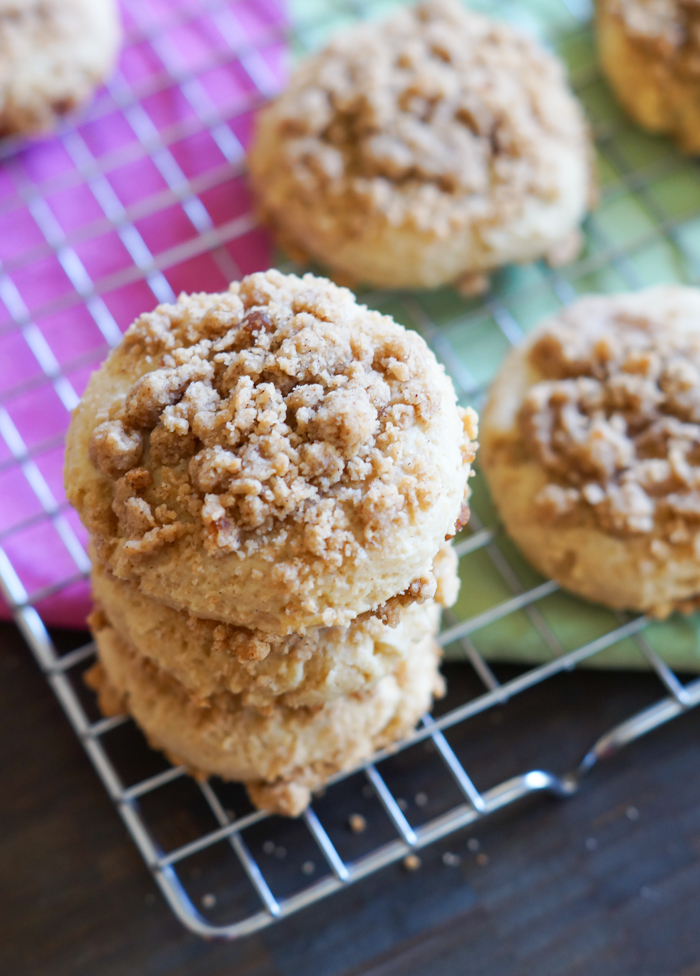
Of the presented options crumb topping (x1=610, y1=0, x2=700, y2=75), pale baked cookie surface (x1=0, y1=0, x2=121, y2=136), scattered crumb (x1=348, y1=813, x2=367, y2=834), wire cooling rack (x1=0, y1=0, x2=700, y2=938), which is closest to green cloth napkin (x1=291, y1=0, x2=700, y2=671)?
wire cooling rack (x1=0, y1=0, x2=700, y2=938)

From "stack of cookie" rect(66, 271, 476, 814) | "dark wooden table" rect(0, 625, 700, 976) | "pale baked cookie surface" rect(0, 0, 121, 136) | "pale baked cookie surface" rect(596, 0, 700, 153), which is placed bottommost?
"dark wooden table" rect(0, 625, 700, 976)

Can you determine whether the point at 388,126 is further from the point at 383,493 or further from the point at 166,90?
the point at 383,493

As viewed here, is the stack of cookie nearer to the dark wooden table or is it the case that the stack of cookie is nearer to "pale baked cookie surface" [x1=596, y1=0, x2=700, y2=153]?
the dark wooden table

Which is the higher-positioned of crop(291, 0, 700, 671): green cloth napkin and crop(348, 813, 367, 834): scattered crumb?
crop(291, 0, 700, 671): green cloth napkin

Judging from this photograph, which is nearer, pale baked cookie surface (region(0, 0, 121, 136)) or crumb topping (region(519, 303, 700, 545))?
crumb topping (region(519, 303, 700, 545))

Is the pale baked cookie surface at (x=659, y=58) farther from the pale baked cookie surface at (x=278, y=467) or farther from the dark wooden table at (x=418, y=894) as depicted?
the dark wooden table at (x=418, y=894)

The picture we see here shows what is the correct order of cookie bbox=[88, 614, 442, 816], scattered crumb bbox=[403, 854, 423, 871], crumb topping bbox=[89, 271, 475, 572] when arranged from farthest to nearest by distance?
scattered crumb bbox=[403, 854, 423, 871], cookie bbox=[88, 614, 442, 816], crumb topping bbox=[89, 271, 475, 572]

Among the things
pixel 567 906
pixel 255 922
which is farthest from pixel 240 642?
pixel 567 906

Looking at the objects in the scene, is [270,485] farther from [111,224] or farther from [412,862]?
[111,224]
